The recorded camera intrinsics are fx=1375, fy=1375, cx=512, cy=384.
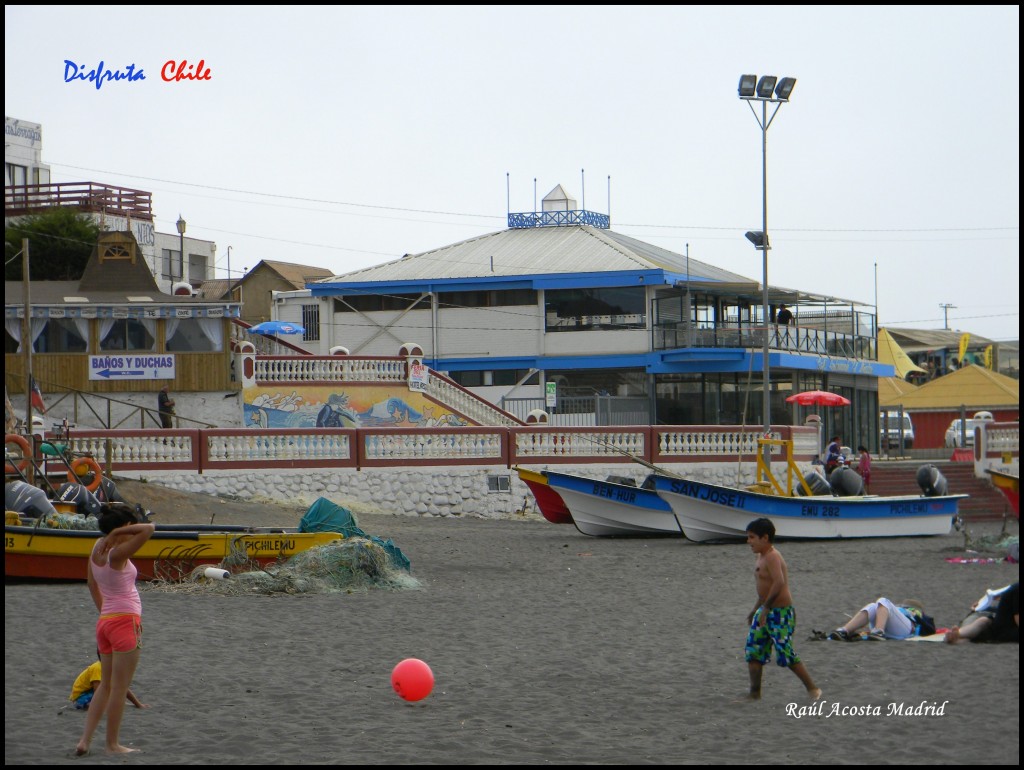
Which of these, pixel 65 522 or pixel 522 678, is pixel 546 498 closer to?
pixel 65 522

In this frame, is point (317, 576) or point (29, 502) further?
point (29, 502)

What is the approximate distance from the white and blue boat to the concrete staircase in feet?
26.0

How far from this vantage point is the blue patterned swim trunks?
10.2 meters

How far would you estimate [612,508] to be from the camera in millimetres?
25594

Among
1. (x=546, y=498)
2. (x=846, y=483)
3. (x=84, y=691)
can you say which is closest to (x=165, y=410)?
(x=546, y=498)

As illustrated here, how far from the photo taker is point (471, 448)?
29734 millimetres

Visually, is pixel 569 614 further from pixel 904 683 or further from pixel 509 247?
pixel 509 247

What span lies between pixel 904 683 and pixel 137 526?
20.0 ft

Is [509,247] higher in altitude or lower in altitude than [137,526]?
higher

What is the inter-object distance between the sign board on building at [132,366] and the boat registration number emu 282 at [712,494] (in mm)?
14690

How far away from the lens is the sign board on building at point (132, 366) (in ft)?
108

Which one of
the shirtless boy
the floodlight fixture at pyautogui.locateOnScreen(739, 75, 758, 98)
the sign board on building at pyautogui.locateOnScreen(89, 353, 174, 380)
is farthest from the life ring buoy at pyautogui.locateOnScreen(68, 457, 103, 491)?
the floodlight fixture at pyautogui.locateOnScreen(739, 75, 758, 98)

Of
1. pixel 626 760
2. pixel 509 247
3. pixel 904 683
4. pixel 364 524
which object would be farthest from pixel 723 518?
pixel 509 247

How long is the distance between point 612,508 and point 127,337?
14.0 metres
